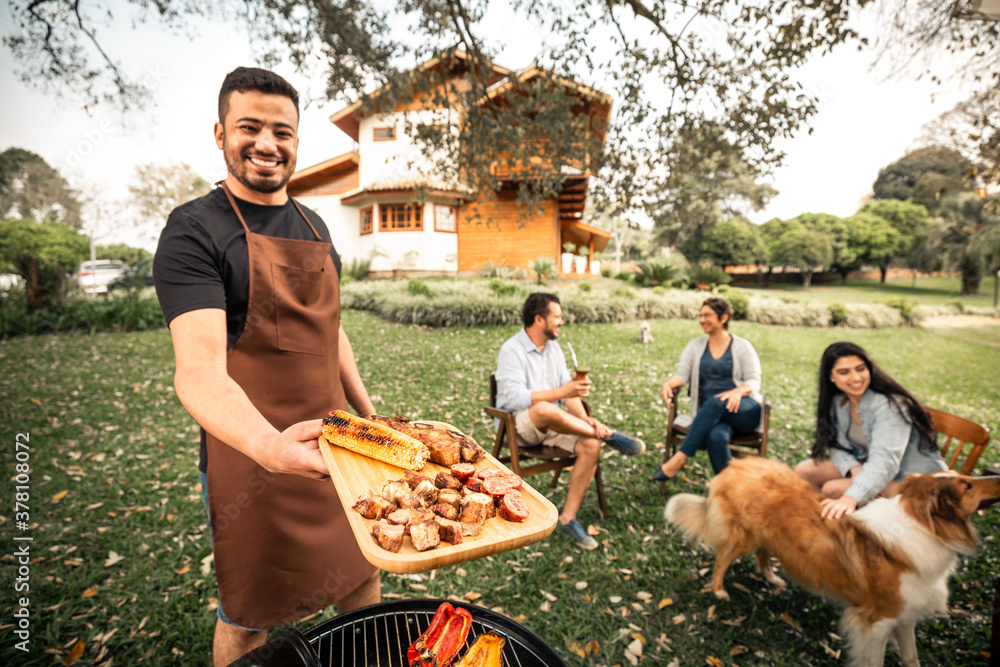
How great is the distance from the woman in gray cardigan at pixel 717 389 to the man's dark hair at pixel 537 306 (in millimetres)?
1567

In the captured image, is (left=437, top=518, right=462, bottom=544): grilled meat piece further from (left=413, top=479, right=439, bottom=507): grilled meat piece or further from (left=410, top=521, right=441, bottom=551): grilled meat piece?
(left=413, top=479, right=439, bottom=507): grilled meat piece

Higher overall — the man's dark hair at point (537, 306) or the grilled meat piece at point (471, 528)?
the man's dark hair at point (537, 306)

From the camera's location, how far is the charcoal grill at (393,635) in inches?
57.8

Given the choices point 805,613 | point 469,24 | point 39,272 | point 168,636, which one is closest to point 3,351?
point 39,272

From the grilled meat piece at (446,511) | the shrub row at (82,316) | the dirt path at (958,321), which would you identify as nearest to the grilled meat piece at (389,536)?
the grilled meat piece at (446,511)

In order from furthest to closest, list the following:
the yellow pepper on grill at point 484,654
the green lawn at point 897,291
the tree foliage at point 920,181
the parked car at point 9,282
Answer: the tree foliage at point 920,181 < the green lawn at point 897,291 < the parked car at point 9,282 < the yellow pepper on grill at point 484,654

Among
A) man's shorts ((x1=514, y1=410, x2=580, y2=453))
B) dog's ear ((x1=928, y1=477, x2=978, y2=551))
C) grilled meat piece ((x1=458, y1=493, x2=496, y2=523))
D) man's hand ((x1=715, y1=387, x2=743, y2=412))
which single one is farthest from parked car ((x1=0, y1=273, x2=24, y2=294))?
dog's ear ((x1=928, y1=477, x2=978, y2=551))

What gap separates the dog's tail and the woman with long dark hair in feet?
2.53

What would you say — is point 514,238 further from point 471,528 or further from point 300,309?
point 471,528

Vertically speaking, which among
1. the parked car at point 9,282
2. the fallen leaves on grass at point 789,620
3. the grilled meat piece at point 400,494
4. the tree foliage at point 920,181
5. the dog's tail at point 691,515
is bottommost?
the fallen leaves on grass at point 789,620

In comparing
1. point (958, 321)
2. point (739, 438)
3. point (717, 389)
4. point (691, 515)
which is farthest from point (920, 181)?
point (691, 515)

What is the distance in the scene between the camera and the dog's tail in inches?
131

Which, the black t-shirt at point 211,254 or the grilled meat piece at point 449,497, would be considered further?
the black t-shirt at point 211,254

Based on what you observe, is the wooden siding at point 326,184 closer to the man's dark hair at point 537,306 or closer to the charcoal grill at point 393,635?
the man's dark hair at point 537,306
